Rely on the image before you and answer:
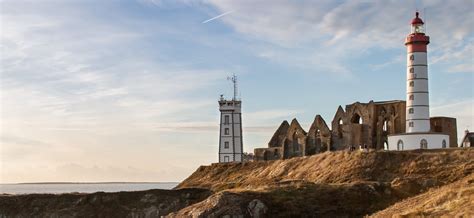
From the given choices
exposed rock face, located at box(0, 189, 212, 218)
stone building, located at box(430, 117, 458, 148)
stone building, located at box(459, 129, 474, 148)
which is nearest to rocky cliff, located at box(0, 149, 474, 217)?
exposed rock face, located at box(0, 189, 212, 218)

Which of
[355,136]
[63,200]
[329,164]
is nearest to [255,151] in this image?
[355,136]

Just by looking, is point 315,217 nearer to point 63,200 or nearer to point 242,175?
point 63,200

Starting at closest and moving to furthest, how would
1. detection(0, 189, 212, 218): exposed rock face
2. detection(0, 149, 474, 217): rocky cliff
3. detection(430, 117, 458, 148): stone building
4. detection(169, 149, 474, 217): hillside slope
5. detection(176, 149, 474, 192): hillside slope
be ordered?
detection(0, 149, 474, 217): rocky cliff, detection(169, 149, 474, 217): hillside slope, detection(176, 149, 474, 192): hillside slope, detection(0, 189, 212, 218): exposed rock face, detection(430, 117, 458, 148): stone building

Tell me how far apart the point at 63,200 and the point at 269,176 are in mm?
21201

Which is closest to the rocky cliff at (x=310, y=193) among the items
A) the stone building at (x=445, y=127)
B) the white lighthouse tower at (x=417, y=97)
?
the white lighthouse tower at (x=417, y=97)

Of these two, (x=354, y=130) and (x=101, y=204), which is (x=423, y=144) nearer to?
(x=354, y=130)

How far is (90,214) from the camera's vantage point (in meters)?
54.2

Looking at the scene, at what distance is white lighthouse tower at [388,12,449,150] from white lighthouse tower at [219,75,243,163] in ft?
94.4

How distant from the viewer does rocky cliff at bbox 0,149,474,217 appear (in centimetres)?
3236

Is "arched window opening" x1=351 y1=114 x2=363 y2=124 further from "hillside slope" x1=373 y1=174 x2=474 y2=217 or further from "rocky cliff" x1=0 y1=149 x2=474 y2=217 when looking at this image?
"hillside slope" x1=373 y1=174 x2=474 y2=217

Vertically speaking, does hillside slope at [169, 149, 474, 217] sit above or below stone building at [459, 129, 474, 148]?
below

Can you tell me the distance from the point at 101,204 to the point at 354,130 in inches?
1284

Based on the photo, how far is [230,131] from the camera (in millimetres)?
90250

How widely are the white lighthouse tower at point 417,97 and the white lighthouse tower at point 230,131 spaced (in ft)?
94.4
